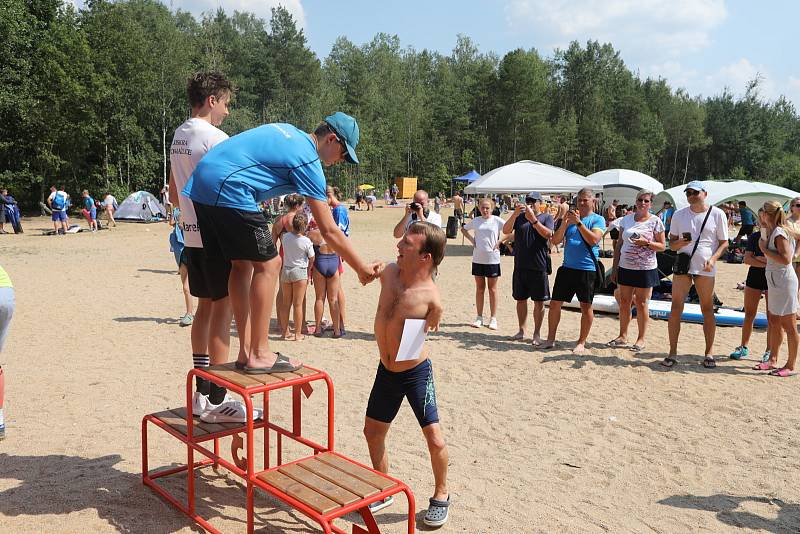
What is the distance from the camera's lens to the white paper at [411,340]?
3.41 metres

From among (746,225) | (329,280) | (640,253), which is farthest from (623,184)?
(329,280)

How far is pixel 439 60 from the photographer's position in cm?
7944

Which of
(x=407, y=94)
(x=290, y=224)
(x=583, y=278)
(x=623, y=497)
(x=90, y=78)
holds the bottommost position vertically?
(x=623, y=497)

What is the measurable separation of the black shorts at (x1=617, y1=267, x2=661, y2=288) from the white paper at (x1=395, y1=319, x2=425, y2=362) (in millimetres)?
5040

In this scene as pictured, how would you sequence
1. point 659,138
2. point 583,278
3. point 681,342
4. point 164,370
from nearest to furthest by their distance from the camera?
point 164,370, point 583,278, point 681,342, point 659,138

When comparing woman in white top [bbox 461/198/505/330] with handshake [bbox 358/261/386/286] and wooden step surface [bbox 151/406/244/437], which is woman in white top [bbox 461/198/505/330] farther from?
wooden step surface [bbox 151/406/244/437]

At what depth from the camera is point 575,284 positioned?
7.64 metres

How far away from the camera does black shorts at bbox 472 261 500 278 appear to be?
8883mm

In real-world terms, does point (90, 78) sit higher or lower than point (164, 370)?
higher

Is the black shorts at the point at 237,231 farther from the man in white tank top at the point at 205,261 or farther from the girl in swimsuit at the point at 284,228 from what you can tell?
the girl in swimsuit at the point at 284,228

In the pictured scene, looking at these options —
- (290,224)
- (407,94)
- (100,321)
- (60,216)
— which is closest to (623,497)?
(290,224)

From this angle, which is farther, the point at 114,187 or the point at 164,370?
the point at 114,187

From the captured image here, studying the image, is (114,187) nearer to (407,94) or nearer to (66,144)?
(66,144)

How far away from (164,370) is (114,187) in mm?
32691
